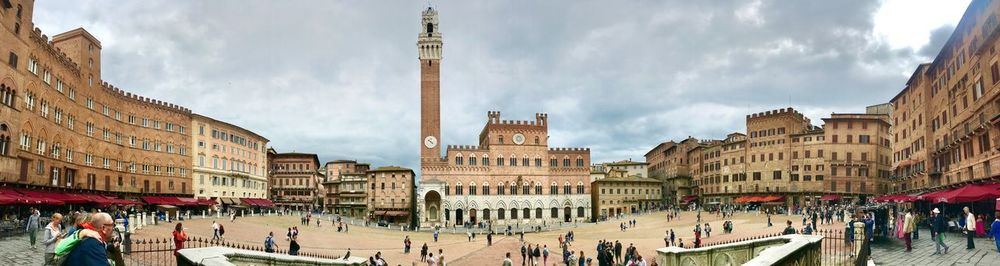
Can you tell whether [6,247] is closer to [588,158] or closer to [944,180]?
[944,180]

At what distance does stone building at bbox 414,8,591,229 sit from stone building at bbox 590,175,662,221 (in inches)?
256

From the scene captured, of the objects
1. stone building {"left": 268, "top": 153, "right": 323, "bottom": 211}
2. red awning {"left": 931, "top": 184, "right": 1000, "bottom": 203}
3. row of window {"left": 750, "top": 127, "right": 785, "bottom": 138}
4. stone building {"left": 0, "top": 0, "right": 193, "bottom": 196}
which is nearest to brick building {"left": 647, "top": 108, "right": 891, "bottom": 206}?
row of window {"left": 750, "top": 127, "right": 785, "bottom": 138}

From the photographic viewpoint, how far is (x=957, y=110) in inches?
1495

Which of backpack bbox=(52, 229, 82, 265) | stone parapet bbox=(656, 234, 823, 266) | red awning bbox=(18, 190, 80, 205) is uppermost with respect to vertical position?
backpack bbox=(52, 229, 82, 265)

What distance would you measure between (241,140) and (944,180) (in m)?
71.5

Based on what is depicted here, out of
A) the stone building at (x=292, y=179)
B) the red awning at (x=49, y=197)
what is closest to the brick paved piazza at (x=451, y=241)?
the red awning at (x=49, y=197)

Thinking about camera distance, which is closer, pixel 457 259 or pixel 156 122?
pixel 457 259

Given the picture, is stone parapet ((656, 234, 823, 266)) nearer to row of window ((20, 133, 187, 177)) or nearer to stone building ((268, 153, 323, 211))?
row of window ((20, 133, 187, 177))

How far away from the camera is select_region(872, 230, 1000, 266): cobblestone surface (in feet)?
51.3

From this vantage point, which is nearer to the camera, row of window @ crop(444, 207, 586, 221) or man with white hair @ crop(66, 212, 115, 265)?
man with white hair @ crop(66, 212, 115, 265)

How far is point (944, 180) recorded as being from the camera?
4147 cm

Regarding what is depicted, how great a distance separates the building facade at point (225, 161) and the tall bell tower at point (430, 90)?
72.1 ft

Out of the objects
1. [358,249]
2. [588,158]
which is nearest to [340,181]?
[588,158]

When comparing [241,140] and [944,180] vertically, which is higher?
[241,140]
